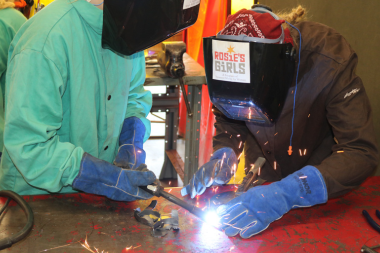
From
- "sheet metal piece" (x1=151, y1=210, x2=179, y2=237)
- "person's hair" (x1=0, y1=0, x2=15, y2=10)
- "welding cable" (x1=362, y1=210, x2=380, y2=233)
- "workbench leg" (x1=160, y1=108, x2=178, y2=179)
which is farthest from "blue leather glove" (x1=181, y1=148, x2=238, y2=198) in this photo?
"workbench leg" (x1=160, y1=108, x2=178, y2=179)

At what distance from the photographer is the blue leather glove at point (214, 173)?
1.47m

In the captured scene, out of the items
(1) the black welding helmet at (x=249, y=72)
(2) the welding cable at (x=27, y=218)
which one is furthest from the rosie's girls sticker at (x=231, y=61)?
(2) the welding cable at (x=27, y=218)

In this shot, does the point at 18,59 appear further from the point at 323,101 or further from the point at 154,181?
the point at 323,101

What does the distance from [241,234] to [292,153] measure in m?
0.71

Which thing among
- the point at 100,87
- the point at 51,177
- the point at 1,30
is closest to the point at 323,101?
the point at 100,87

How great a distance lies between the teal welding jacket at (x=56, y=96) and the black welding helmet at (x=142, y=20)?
0.47ft

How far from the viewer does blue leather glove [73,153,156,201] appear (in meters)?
1.30

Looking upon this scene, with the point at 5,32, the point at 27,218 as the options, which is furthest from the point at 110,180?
the point at 5,32

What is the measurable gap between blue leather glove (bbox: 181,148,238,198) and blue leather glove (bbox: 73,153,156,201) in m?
0.19

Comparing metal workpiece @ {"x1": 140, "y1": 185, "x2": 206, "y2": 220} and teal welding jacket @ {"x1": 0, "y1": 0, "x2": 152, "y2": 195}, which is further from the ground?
teal welding jacket @ {"x1": 0, "y1": 0, "x2": 152, "y2": 195}

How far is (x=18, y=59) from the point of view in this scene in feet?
3.92

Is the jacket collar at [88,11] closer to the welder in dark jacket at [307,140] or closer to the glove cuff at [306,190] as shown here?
the welder in dark jacket at [307,140]

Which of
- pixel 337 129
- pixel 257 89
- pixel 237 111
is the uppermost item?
pixel 257 89

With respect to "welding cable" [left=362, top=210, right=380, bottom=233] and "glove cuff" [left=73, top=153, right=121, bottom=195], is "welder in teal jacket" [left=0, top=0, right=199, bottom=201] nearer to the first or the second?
"glove cuff" [left=73, top=153, right=121, bottom=195]
